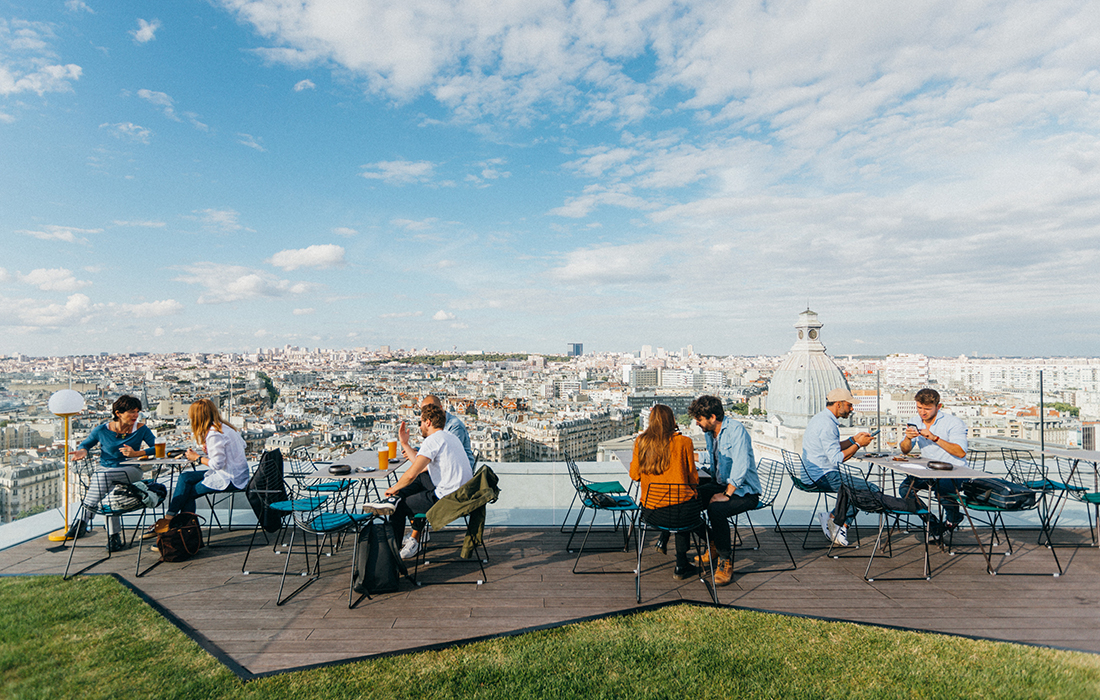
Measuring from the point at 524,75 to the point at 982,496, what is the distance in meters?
11.7

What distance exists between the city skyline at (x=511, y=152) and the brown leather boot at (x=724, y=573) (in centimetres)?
790

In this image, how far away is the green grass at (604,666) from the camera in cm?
215

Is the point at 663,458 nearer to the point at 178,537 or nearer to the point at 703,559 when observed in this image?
the point at 703,559

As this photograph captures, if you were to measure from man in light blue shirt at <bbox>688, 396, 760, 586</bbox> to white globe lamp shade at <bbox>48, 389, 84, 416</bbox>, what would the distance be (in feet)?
18.3

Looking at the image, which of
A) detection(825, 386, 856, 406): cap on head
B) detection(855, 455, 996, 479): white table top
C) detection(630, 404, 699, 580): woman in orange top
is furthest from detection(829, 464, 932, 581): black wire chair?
detection(630, 404, 699, 580): woman in orange top

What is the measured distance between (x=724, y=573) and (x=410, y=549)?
7.92 feet

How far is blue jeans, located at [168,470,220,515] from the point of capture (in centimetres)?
408

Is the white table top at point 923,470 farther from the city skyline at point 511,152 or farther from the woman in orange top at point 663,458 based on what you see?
the city skyline at point 511,152

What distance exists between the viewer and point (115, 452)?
4.23 meters

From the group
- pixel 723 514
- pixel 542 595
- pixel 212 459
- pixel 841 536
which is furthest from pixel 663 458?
pixel 212 459

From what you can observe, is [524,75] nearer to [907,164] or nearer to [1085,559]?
[907,164]

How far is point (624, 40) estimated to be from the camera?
9133 millimetres

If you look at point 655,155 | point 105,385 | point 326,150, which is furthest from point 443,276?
point 105,385

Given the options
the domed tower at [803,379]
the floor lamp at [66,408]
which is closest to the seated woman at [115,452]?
the floor lamp at [66,408]
